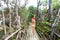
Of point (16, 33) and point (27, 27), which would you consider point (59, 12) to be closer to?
point (27, 27)

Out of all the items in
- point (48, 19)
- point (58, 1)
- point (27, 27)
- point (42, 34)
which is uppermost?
point (58, 1)

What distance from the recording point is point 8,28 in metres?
1.76

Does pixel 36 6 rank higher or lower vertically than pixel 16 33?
higher

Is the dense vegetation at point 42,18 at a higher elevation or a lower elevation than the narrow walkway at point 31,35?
higher

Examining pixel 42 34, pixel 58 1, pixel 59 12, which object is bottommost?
pixel 42 34

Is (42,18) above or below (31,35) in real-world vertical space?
above

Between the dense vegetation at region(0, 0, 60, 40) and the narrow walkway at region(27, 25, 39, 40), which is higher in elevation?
the dense vegetation at region(0, 0, 60, 40)

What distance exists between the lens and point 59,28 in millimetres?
1829

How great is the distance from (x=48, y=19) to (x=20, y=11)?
0.47m

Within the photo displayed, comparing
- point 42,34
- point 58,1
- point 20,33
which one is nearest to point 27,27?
point 20,33

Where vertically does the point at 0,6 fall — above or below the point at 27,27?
above

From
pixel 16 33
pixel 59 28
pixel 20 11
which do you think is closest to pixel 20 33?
pixel 16 33

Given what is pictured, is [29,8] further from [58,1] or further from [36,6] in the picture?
[58,1]

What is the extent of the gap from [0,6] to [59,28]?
1007mm
